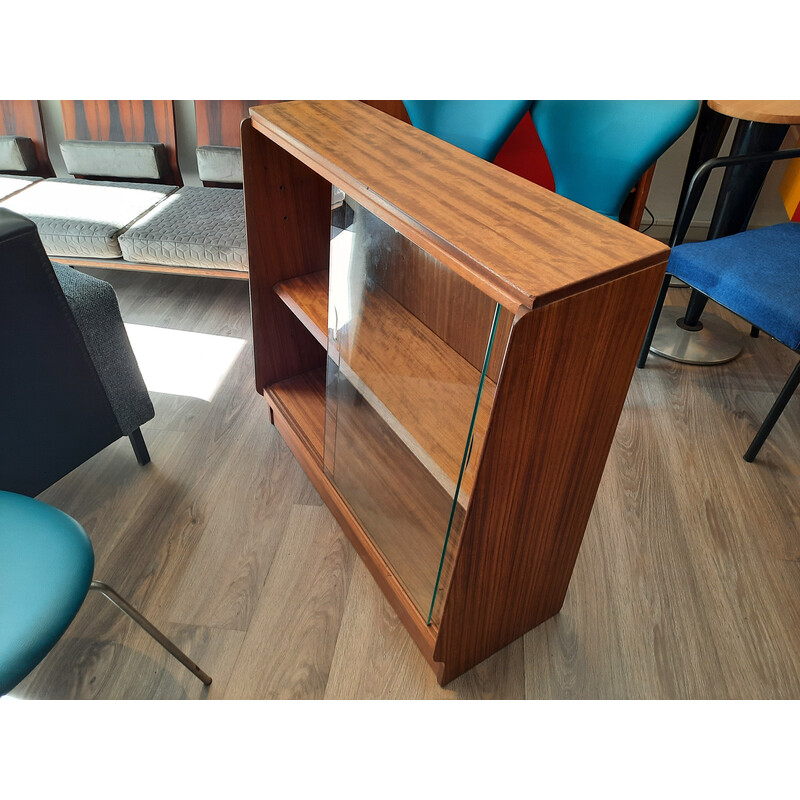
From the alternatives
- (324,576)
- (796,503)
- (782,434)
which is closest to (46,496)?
(324,576)

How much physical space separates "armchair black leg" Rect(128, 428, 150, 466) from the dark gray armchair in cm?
1

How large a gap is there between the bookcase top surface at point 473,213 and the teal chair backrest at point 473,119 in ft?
2.47

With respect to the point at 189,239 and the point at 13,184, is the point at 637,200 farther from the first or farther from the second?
the point at 13,184

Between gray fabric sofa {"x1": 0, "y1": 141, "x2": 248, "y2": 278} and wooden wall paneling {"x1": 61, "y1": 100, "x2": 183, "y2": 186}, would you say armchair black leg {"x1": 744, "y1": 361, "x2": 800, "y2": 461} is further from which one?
wooden wall paneling {"x1": 61, "y1": 100, "x2": 183, "y2": 186}

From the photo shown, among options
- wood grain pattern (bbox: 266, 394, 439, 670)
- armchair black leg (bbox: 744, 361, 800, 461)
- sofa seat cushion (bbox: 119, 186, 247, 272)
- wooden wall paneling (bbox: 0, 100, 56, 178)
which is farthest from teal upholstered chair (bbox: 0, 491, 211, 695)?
wooden wall paneling (bbox: 0, 100, 56, 178)

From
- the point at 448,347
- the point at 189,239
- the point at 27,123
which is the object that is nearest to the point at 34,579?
the point at 448,347

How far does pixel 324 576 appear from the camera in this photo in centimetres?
152

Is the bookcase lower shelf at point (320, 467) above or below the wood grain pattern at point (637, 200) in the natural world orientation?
below

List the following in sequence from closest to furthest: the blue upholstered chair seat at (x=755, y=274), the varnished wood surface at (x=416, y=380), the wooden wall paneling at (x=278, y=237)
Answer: the varnished wood surface at (x=416, y=380) < the wooden wall paneling at (x=278, y=237) < the blue upholstered chair seat at (x=755, y=274)

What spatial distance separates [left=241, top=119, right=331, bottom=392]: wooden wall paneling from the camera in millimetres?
1475

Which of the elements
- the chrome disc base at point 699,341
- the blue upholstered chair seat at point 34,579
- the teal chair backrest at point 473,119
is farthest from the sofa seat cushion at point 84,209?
the chrome disc base at point 699,341

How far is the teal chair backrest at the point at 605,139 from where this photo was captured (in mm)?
1675

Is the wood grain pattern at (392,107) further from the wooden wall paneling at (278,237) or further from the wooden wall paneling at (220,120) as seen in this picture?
the wooden wall paneling at (220,120)

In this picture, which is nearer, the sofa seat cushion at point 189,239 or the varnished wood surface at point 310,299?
the varnished wood surface at point 310,299
